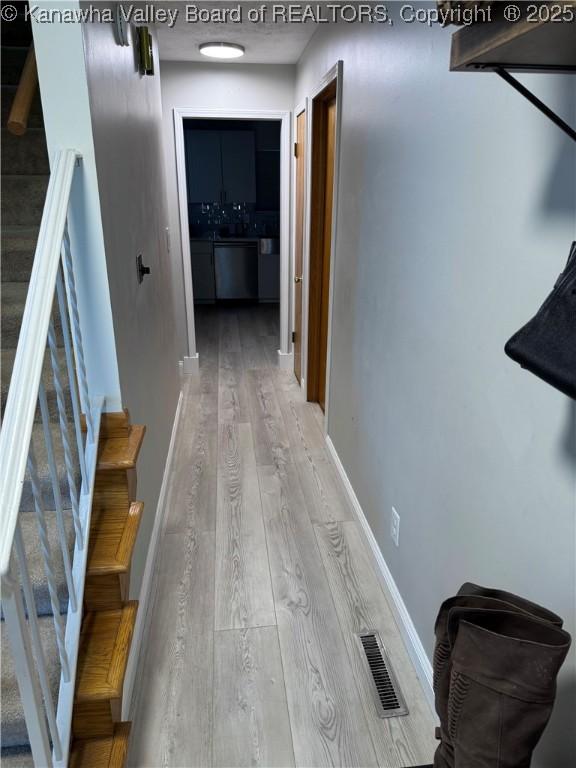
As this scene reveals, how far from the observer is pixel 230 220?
741 centimetres

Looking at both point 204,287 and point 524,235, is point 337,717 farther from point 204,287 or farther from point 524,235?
point 204,287

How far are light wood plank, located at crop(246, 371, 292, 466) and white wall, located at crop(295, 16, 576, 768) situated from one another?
0.92 metres

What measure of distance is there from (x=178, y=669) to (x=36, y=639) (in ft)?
2.81

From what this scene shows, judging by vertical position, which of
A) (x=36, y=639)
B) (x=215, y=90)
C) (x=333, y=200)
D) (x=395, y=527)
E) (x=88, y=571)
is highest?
(x=215, y=90)

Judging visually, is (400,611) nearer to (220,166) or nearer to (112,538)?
(112,538)

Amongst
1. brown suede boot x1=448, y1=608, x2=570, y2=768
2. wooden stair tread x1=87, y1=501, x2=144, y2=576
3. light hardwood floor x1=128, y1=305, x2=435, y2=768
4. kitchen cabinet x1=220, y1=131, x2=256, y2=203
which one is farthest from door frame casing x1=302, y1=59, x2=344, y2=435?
kitchen cabinet x1=220, y1=131, x2=256, y2=203

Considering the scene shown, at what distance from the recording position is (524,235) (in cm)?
105

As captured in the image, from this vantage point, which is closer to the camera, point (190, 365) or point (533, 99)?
point (533, 99)

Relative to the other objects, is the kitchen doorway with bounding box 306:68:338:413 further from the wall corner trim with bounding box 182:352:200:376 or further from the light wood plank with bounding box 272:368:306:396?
the wall corner trim with bounding box 182:352:200:376

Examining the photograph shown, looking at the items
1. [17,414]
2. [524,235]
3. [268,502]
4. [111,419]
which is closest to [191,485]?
[268,502]

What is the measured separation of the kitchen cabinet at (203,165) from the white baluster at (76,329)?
559 cm

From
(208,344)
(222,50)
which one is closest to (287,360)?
(208,344)

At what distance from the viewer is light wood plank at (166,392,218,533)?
2.52m

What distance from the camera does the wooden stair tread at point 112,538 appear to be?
140 cm
